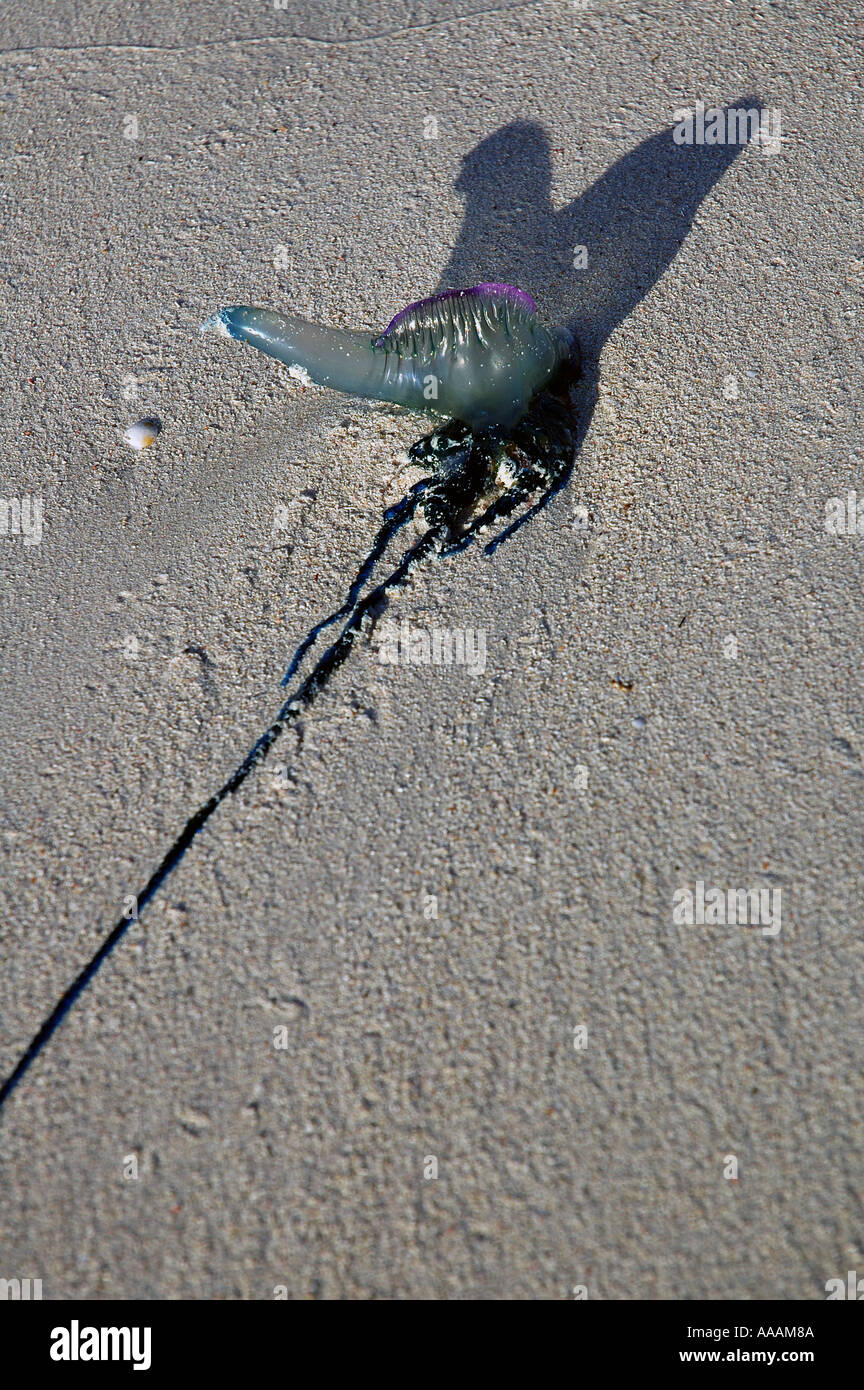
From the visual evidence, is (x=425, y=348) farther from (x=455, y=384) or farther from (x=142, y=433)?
(x=142, y=433)

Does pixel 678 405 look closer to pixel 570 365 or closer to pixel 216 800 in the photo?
pixel 570 365

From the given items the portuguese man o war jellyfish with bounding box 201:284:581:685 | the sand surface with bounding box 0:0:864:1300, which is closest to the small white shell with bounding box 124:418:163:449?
the sand surface with bounding box 0:0:864:1300

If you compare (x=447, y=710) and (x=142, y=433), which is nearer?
(x=447, y=710)

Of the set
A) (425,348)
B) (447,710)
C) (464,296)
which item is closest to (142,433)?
(425,348)

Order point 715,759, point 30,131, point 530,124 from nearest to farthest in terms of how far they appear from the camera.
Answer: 1. point 715,759
2. point 530,124
3. point 30,131

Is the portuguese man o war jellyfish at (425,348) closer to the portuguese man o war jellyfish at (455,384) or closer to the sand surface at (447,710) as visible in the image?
the portuguese man o war jellyfish at (455,384)

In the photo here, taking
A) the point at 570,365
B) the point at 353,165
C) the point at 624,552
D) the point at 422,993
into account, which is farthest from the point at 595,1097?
the point at 353,165
